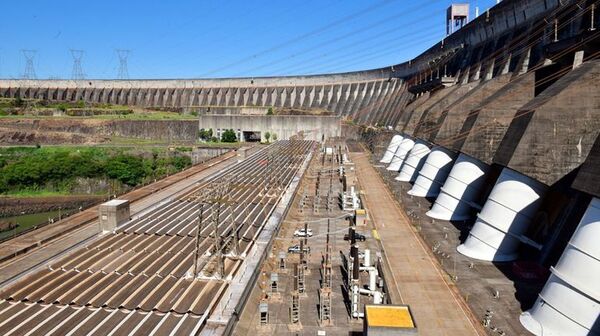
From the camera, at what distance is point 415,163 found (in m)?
41.6

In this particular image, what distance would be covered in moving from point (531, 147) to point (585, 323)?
7886mm

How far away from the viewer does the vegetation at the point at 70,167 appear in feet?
156

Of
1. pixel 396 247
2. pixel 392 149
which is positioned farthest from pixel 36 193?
pixel 396 247

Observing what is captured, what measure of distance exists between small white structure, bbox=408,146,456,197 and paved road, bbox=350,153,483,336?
4696 millimetres

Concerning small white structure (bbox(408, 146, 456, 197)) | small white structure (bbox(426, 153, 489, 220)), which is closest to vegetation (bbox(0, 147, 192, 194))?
small white structure (bbox(408, 146, 456, 197))

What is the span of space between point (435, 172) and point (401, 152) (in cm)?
1527

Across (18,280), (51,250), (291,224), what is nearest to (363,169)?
(291,224)

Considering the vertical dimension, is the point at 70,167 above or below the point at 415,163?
below

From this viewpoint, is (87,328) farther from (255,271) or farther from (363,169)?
(363,169)

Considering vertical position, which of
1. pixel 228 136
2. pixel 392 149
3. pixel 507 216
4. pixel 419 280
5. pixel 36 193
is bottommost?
pixel 36 193

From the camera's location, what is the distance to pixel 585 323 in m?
13.1

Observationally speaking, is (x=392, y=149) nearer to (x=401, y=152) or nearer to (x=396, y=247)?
(x=401, y=152)

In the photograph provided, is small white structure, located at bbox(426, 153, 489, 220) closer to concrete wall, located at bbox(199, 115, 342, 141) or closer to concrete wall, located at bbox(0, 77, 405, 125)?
concrete wall, located at bbox(199, 115, 342, 141)

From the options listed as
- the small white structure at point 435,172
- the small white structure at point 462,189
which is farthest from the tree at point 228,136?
the small white structure at point 462,189
